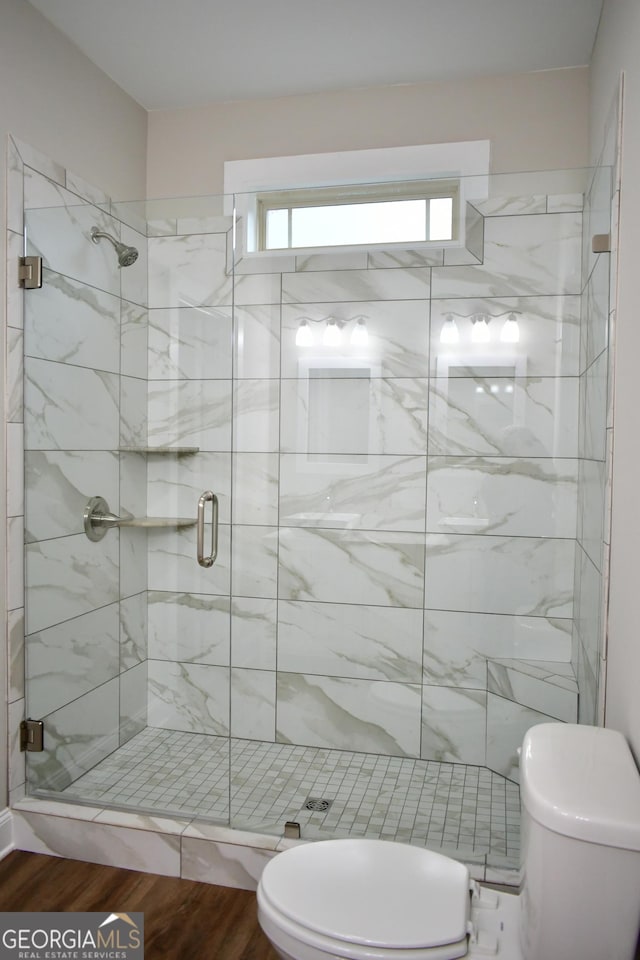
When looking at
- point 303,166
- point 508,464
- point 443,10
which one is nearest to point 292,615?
point 508,464

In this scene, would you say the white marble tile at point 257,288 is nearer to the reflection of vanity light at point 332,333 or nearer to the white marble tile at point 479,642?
the reflection of vanity light at point 332,333

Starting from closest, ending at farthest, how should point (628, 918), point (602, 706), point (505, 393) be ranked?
1. point (628, 918)
2. point (602, 706)
3. point (505, 393)

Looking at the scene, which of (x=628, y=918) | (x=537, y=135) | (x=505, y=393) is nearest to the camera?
(x=628, y=918)

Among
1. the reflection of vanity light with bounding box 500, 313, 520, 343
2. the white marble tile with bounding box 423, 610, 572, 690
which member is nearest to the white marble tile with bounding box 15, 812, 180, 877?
the white marble tile with bounding box 423, 610, 572, 690

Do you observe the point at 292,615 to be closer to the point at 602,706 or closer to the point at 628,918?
the point at 602,706

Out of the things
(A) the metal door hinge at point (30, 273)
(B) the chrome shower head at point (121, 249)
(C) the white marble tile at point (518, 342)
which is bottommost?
(C) the white marble tile at point (518, 342)

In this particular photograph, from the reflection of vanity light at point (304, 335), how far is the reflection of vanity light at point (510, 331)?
23.4 inches

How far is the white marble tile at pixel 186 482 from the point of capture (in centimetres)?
232

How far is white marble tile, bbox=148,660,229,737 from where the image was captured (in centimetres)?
237

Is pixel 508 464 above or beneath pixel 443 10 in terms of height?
beneath

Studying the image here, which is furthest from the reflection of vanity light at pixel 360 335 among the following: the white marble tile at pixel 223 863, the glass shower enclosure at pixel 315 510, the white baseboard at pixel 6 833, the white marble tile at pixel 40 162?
the white baseboard at pixel 6 833

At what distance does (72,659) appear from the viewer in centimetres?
246

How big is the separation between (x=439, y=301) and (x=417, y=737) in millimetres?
1369

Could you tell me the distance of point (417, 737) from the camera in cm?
224
